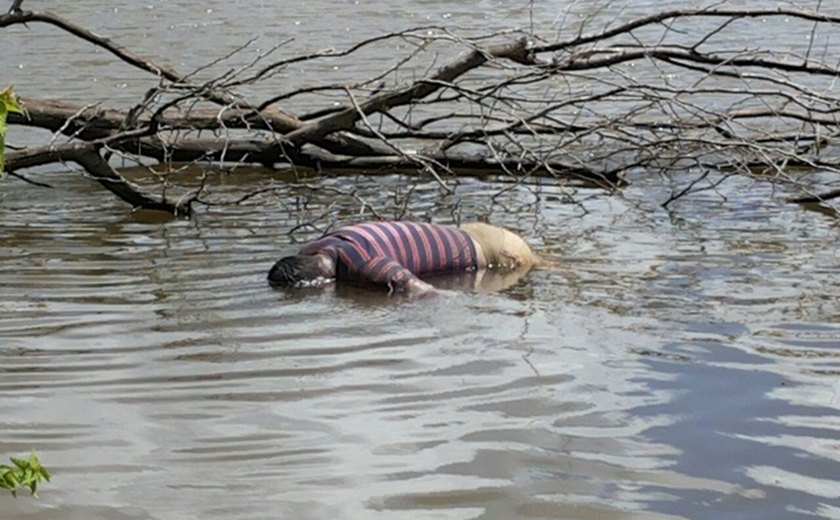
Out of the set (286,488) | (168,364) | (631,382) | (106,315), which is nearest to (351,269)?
(106,315)

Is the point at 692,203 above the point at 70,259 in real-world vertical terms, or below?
above

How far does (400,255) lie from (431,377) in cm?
185

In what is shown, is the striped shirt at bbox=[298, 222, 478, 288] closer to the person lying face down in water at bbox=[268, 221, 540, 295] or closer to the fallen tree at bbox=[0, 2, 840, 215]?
the person lying face down in water at bbox=[268, 221, 540, 295]

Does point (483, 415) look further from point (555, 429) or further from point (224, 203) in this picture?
point (224, 203)

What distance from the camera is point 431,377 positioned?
5008mm

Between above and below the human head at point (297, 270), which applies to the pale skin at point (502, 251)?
above

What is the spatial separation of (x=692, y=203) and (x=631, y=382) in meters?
4.18

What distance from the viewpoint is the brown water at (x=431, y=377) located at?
3.92 meters

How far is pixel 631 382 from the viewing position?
4.87 m

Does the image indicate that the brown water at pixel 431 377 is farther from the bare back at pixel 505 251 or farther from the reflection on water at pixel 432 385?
the bare back at pixel 505 251

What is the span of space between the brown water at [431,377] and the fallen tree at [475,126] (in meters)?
0.48

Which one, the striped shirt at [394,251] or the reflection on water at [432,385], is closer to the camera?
the reflection on water at [432,385]

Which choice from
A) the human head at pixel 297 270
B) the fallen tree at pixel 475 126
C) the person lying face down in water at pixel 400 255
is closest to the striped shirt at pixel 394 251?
the person lying face down in water at pixel 400 255

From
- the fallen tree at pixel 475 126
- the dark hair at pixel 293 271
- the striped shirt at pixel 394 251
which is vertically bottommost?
the dark hair at pixel 293 271
